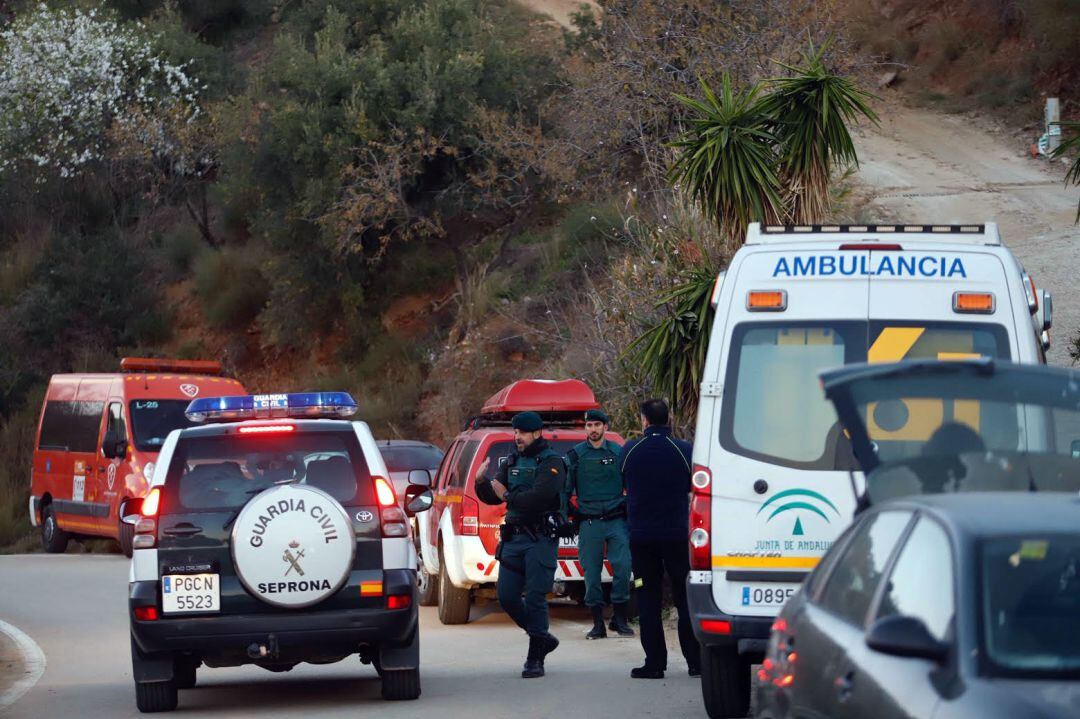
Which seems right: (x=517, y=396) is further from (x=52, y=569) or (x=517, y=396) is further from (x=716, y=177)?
(x=52, y=569)

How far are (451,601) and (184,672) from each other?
420 centimetres

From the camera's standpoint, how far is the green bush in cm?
4125

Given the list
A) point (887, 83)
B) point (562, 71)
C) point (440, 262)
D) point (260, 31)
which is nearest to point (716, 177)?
point (562, 71)

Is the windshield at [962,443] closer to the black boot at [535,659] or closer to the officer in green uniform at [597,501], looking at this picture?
the black boot at [535,659]

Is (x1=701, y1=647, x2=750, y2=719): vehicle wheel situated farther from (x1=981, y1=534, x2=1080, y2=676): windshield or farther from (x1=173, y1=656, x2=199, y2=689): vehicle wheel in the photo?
(x1=981, y1=534, x2=1080, y2=676): windshield

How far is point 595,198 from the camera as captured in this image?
109 ft

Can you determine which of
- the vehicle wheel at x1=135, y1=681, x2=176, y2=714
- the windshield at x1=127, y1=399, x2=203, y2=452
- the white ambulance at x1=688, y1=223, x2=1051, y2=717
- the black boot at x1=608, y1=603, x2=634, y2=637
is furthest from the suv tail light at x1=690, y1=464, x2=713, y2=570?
the windshield at x1=127, y1=399, x2=203, y2=452

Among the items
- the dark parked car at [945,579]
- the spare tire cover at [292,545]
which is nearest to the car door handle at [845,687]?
the dark parked car at [945,579]

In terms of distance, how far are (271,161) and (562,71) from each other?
7174mm

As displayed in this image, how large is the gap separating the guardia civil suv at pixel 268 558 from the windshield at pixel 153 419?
14458 mm

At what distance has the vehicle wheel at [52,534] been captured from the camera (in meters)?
27.9

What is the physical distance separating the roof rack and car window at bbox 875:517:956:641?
13.6 feet

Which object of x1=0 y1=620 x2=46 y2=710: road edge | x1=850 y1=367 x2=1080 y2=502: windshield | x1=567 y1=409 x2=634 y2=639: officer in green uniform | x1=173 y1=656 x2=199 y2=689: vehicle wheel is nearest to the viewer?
x1=850 y1=367 x2=1080 y2=502: windshield

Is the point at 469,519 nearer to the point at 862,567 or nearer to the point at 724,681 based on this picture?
the point at 724,681
